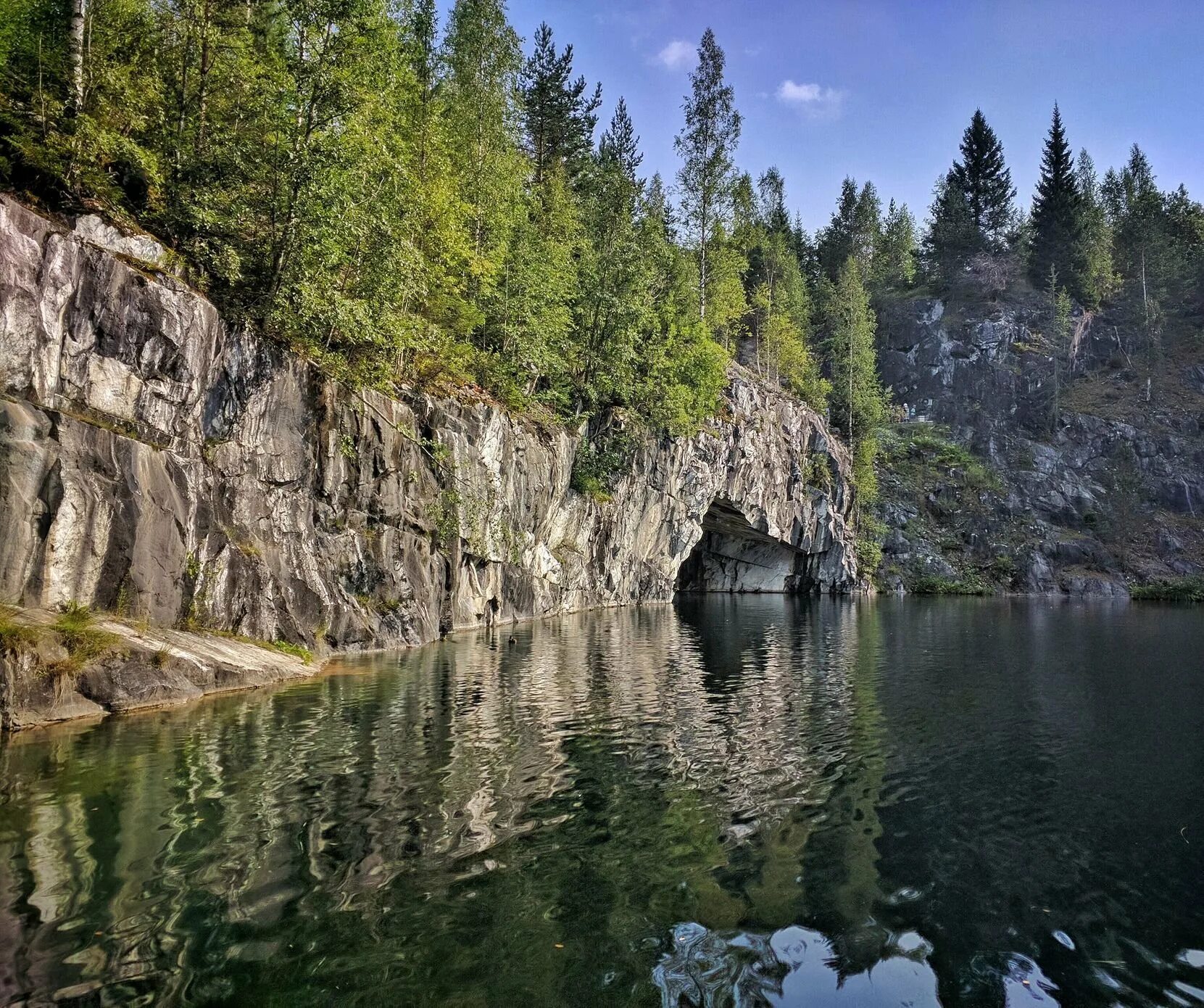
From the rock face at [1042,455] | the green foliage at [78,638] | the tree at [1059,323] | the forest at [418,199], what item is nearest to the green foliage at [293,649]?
the green foliage at [78,638]

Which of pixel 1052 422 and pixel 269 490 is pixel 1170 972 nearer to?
pixel 269 490

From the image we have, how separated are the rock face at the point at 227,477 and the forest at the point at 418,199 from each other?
6.75 feet

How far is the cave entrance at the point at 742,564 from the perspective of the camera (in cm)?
6462

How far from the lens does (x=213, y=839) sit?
7.98 meters

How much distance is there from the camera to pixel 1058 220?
9569 centimetres

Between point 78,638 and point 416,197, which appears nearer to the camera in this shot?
point 78,638

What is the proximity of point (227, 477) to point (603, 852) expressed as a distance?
17228 mm

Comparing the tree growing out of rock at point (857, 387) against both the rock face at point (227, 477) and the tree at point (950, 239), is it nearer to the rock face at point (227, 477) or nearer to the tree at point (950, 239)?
the tree at point (950, 239)

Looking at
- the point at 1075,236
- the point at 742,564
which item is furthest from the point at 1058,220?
the point at 742,564

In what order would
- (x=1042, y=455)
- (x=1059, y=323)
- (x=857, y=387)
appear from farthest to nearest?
(x=1059, y=323) → (x=1042, y=455) → (x=857, y=387)

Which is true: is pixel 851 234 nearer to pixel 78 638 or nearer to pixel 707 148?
pixel 707 148

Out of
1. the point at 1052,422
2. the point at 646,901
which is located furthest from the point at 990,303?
the point at 646,901

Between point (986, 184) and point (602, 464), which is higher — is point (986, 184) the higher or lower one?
the higher one

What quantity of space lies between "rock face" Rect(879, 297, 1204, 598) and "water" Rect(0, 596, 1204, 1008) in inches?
2399
